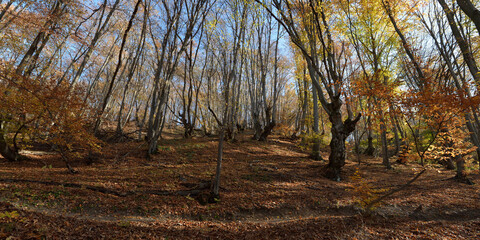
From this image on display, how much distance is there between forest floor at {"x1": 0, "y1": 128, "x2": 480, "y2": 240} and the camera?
2.85 m

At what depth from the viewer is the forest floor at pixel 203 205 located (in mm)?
2853

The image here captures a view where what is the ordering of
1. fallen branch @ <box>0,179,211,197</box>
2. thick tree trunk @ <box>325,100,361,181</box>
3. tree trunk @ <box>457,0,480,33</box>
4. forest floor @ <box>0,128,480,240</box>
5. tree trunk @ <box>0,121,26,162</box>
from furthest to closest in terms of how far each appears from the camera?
thick tree trunk @ <box>325,100,361,181</box>
tree trunk @ <box>0,121,26,162</box>
fallen branch @ <box>0,179,211,197</box>
forest floor @ <box>0,128,480,240</box>
tree trunk @ <box>457,0,480,33</box>

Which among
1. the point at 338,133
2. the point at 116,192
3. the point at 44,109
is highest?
the point at 44,109

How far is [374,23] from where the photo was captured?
9047mm

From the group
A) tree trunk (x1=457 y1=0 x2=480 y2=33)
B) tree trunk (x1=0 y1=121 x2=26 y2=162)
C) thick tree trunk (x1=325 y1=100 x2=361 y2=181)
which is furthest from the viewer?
thick tree trunk (x1=325 y1=100 x2=361 y2=181)

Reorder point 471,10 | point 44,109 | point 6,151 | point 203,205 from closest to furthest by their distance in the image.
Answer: point 471,10, point 203,205, point 44,109, point 6,151

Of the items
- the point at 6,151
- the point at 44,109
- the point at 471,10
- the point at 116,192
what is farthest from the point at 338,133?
the point at 6,151

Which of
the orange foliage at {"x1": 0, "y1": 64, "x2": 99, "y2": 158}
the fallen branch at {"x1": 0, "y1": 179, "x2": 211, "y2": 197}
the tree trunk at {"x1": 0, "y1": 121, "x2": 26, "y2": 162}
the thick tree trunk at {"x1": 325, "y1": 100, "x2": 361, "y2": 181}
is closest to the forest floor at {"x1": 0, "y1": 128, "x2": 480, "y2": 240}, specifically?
the fallen branch at {"x1": 0, "y1": 179, "x2": 211, "y2": 197}

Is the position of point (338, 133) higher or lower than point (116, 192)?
higher

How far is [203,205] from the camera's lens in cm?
415

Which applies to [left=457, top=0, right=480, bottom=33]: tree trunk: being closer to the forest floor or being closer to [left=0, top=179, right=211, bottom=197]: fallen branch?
the forest floor

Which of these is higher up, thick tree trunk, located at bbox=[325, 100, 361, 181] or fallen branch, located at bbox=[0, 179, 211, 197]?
thick tree trunk, located at bbox=[325, 100, 361, 181]

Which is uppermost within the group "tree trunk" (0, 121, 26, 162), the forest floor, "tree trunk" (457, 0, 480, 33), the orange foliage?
"tree trunk" (457, 0, 480, 33)

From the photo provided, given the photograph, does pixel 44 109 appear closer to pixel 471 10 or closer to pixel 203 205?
pixel 203 205
